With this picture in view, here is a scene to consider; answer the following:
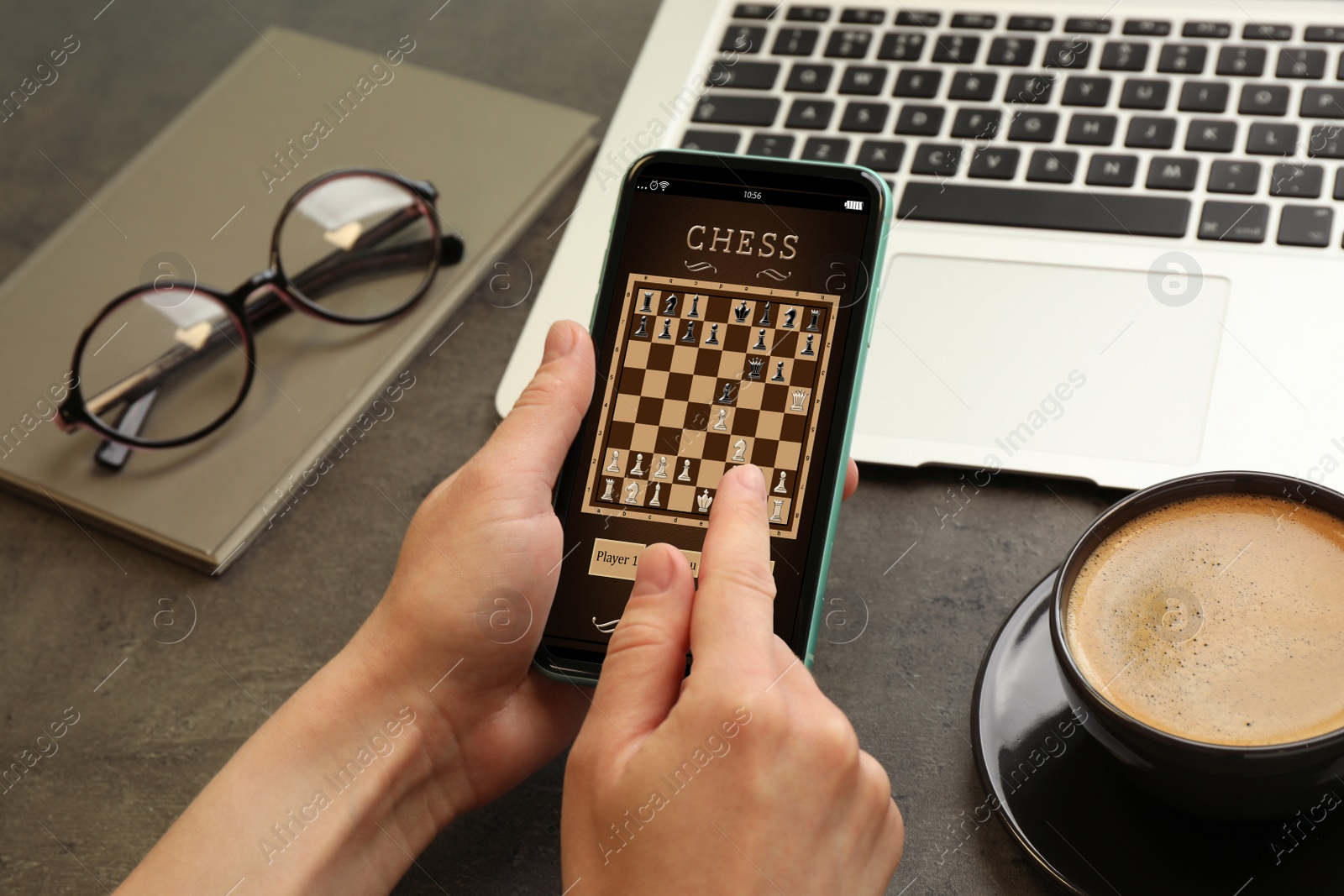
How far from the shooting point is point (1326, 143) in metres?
0.59

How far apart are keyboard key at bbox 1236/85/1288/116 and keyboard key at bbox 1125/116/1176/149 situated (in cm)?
4

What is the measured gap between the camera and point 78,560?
2.20 feet

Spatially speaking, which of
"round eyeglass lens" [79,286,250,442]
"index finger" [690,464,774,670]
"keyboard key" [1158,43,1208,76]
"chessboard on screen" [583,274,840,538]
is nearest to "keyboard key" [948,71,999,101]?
"keyboard key" [1158,43,1208,76]

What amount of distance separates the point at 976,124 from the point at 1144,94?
0.34 ft

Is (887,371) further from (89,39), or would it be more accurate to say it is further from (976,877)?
(89,39)

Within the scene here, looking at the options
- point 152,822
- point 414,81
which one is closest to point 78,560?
point 152,822

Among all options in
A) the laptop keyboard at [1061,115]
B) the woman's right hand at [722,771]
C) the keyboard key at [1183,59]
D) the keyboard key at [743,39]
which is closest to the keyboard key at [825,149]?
the laptop keyboard at [1061,115]

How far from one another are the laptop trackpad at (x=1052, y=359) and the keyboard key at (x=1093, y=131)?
91 millimetres

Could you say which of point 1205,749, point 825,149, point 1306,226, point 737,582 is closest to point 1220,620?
point 1205,749

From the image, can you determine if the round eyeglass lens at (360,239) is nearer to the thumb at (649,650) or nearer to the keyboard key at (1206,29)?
the thumb at (649,650)

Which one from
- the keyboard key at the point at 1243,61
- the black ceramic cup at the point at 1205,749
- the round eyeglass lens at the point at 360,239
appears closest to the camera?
the black ceramic cup at the point at 1205,749

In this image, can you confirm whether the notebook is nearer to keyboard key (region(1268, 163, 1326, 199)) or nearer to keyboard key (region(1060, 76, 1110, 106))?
keyboard key (region(1060, 76, 1110, 106))

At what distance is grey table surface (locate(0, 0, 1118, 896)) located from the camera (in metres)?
0.53

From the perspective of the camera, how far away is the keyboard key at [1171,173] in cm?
60
